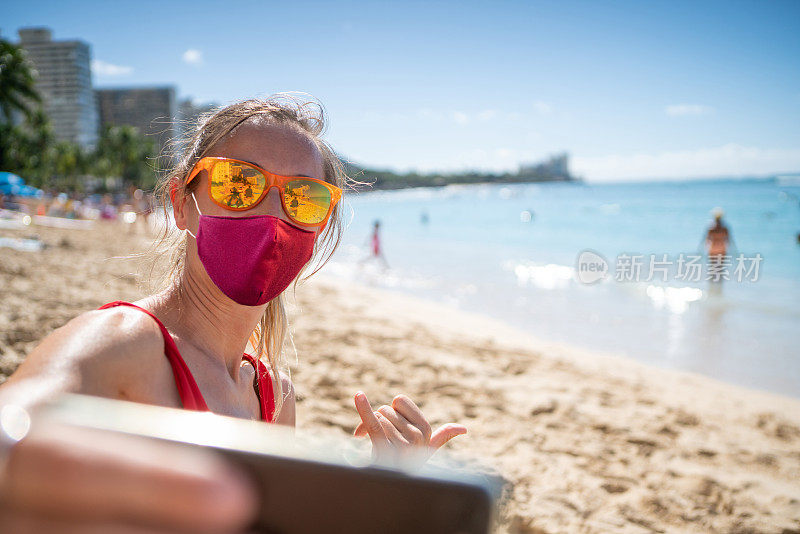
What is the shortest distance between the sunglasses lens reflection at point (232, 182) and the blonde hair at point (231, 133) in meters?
0.11

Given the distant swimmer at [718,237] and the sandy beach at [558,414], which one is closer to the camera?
the sandy beach at [558,414]

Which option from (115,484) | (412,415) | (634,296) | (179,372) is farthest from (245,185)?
(634,296)

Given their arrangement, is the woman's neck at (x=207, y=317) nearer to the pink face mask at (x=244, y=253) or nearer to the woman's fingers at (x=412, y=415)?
the pink face mask at (x=244, y=253)

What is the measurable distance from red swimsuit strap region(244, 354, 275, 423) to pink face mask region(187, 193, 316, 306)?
0.31 metres

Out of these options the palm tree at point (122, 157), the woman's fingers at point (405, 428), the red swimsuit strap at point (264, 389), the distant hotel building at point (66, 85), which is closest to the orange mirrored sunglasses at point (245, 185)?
the red swimsuit strap at point (264, 389)

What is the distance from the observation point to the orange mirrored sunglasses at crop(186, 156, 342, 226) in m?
1.45

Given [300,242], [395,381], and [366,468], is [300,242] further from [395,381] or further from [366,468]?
[395,381]

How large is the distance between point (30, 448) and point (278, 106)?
1.34 m

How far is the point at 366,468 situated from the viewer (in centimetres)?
46

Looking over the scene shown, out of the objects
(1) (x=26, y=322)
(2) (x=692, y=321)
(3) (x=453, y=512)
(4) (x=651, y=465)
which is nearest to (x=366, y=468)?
(3) (x=453, y=512)

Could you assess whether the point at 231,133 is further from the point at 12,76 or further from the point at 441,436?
the point at 12,76

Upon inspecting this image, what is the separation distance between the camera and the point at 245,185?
146 centimetres

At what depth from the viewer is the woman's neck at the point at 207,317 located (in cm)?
140

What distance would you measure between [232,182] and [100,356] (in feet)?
2.20
